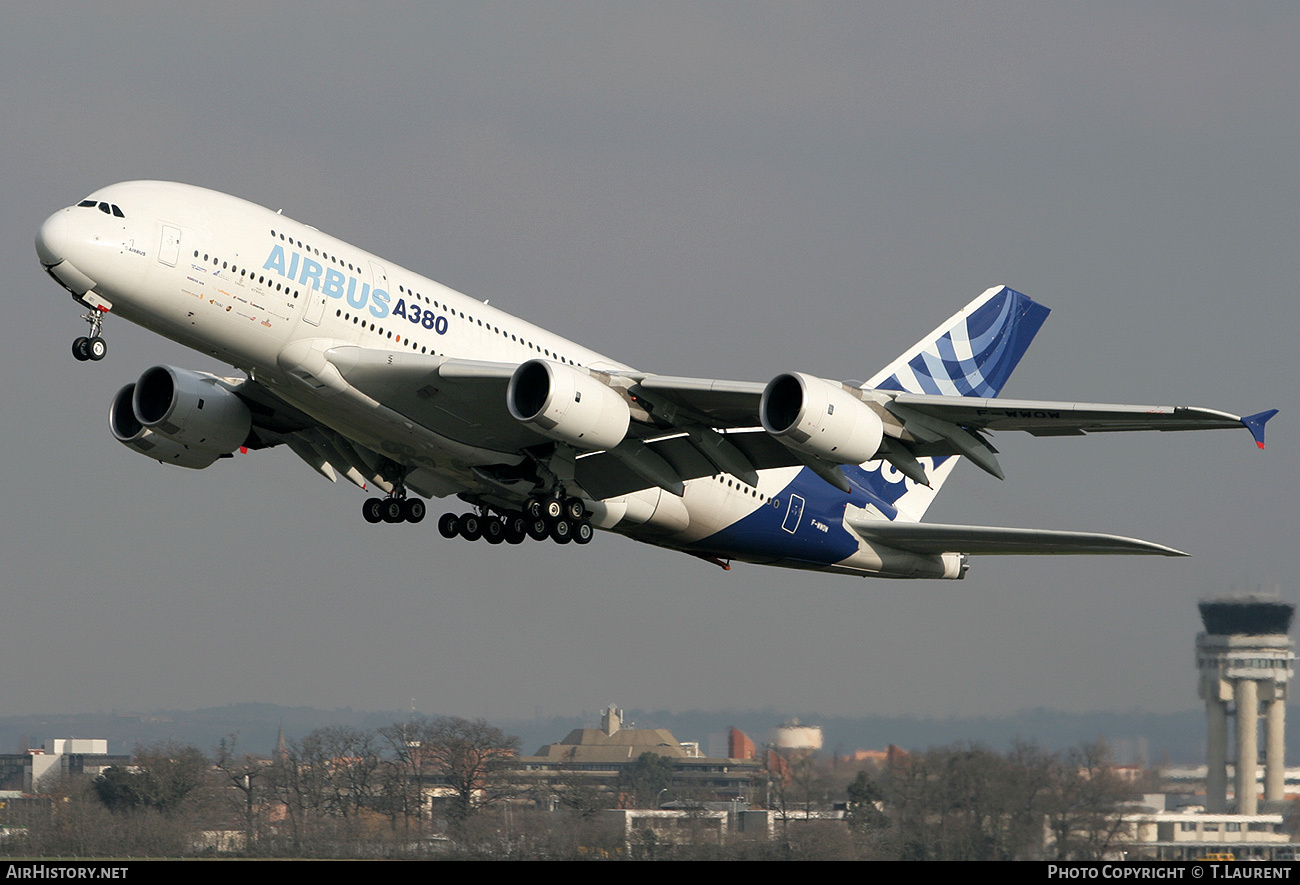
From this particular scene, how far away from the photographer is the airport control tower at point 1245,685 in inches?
869

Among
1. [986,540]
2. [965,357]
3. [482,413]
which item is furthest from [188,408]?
[965,357]

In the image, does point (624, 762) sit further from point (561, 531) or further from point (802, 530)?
point (802, 530)

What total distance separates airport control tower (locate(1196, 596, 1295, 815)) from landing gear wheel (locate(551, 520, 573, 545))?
35.9 feet

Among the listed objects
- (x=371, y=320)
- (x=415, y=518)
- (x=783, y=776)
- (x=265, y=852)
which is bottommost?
(x=265, y=852)

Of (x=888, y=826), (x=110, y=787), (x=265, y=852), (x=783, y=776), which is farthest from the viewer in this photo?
→ (x=110, y=787)

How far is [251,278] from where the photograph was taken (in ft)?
73.4

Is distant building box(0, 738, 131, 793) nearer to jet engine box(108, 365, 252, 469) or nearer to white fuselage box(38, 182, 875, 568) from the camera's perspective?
jet engine box(108, 365, 252, 469)

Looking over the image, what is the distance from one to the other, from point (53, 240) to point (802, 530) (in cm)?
1475

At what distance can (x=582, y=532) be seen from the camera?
2619 centimetres

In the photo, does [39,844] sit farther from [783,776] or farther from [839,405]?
[839,405]

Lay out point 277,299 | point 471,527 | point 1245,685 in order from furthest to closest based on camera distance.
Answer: point 471,527 → point 1245,685 → point 277,299

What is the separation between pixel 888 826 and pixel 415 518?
1096 cm

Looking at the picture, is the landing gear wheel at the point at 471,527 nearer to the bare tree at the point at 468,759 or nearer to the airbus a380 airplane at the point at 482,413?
the airbus a380 airplane at the point at 482,413

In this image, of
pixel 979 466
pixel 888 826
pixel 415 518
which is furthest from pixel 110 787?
pixel 979 466
